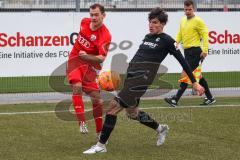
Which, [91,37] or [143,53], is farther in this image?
[91,37]

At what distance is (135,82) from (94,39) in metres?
1.09

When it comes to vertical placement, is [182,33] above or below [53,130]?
above

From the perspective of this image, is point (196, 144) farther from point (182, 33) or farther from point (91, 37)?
point (182, 33)

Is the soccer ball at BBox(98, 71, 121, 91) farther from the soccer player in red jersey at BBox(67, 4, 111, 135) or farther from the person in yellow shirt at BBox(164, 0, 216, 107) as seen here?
the soccer player in red jersey at BBox(67, 4, 111, 135)

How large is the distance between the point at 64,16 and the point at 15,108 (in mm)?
3853

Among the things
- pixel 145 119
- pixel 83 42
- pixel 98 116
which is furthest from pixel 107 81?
pixel 145 119

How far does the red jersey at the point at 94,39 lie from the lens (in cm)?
912

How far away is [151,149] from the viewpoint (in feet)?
28.7

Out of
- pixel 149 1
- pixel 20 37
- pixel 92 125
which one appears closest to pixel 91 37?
pixel 92 125

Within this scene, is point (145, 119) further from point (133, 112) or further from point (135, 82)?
point (135, 82)

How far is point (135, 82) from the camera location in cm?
852

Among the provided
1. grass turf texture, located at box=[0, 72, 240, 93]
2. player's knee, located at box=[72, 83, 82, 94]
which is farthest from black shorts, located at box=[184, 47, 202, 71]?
player's knee, located at box=[72, 83, 82, 94]

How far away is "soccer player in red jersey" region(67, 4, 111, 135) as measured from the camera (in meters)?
9.08

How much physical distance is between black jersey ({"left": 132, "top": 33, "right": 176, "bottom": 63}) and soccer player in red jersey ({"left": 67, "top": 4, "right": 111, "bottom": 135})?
703mm
